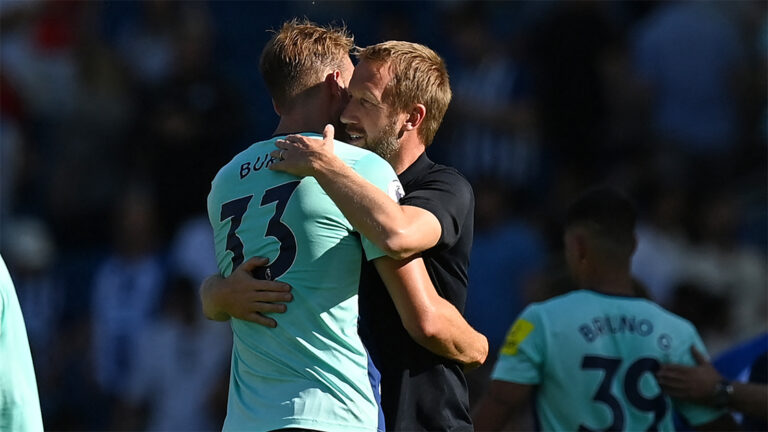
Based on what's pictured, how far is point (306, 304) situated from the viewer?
12.4 ft

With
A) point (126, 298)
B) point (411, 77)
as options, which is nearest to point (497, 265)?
point (126, 298)

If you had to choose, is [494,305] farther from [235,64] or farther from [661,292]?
[235,64]

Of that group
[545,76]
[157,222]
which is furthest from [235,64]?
[545,76]

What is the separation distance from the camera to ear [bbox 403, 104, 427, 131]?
421 cm

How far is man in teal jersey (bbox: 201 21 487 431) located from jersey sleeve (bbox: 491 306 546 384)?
146cm

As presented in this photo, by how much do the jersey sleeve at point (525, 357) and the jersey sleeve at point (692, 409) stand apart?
65cm

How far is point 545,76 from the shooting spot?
1016cm

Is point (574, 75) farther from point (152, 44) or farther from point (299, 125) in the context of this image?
point (299, 125)

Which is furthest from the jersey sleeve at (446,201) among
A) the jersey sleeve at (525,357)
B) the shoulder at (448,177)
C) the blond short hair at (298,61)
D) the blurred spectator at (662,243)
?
the blurred spectator at (662,243)

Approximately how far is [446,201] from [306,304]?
59cm

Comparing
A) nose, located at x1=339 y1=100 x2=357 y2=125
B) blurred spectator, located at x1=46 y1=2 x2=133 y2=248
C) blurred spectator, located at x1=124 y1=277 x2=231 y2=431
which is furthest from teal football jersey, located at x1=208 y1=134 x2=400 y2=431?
blurred spectator, located at x1=46 y1=2 x2=133 y2=248

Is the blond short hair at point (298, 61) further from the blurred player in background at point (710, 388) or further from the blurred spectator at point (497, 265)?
the blurred spectator at point (497, 265)

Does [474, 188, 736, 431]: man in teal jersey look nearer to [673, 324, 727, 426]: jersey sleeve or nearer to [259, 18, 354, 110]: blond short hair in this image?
[673, 324, 727, 426]: jersey sleeve

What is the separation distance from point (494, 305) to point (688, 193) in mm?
1893
